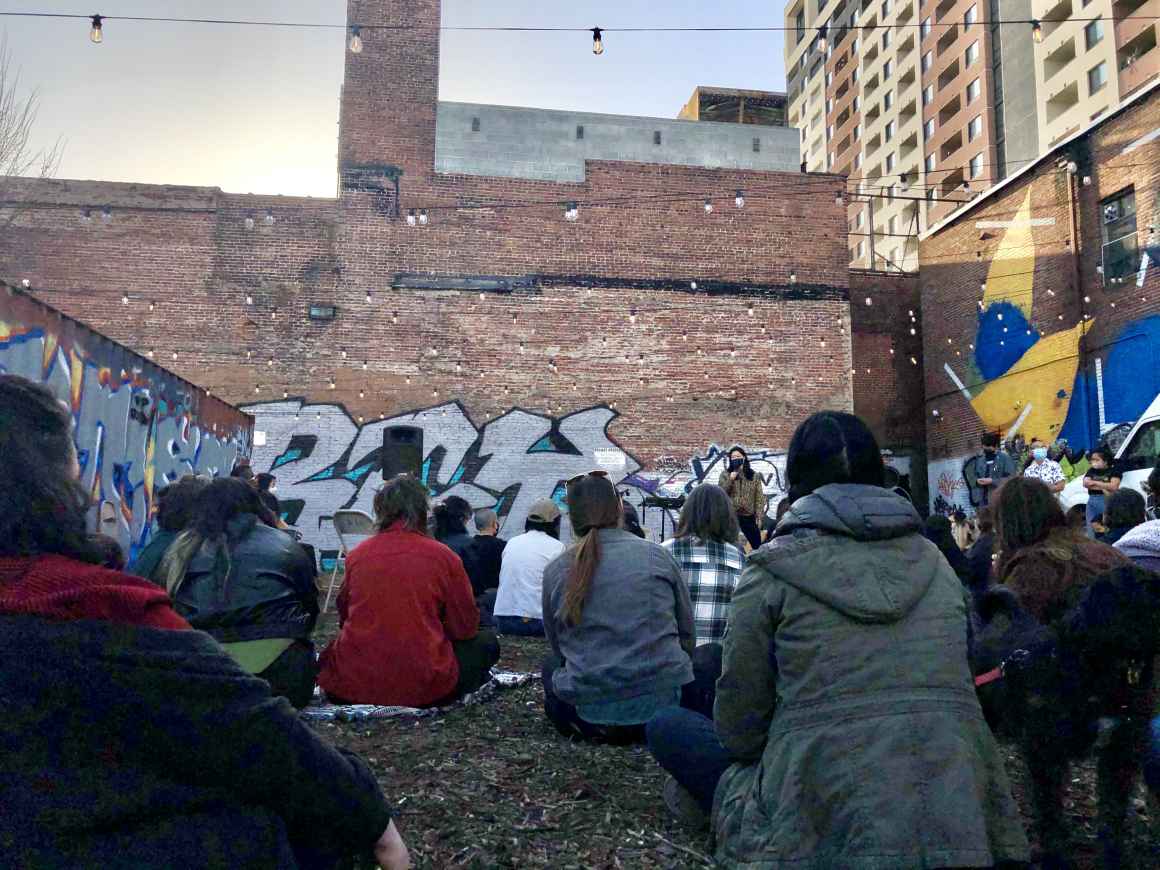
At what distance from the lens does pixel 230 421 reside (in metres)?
12.1

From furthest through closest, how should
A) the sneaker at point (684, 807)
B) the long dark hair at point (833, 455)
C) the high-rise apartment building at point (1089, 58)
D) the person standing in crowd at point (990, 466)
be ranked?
the high-rise apartment building at point (1089, 58) → the person standing in crowd at point (990, 466) → the sneaker at point (684, 807) → the long dark hair at point (833, 455)

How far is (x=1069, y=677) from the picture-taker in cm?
267

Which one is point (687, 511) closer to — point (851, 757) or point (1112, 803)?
point (1112, 803)

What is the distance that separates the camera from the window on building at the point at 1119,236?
42.8 feet

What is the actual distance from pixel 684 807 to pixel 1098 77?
3481cm

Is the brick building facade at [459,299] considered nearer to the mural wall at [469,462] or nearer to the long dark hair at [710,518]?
the mural wall at [469,462]

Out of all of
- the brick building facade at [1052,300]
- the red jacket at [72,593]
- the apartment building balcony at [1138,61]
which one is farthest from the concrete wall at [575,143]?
the apartment building balcony at [1138,61]

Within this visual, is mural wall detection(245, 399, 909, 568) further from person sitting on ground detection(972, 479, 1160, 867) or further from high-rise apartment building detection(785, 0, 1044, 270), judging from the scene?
high-rise apartment building detection(785, 0, 1044, 270)

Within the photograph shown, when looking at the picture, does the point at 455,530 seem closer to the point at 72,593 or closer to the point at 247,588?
the point at 247,588

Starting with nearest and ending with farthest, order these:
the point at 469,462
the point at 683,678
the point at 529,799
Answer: the point at 529,799 < the point at 683,678 < the point at 469,462

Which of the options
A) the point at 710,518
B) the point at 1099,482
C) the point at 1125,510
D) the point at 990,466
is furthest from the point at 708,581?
the point at 990,466

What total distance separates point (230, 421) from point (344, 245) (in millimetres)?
4166

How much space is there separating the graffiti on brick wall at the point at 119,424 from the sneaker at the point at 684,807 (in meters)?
5.13

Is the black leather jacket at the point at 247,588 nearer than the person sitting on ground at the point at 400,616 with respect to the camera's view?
Yes
